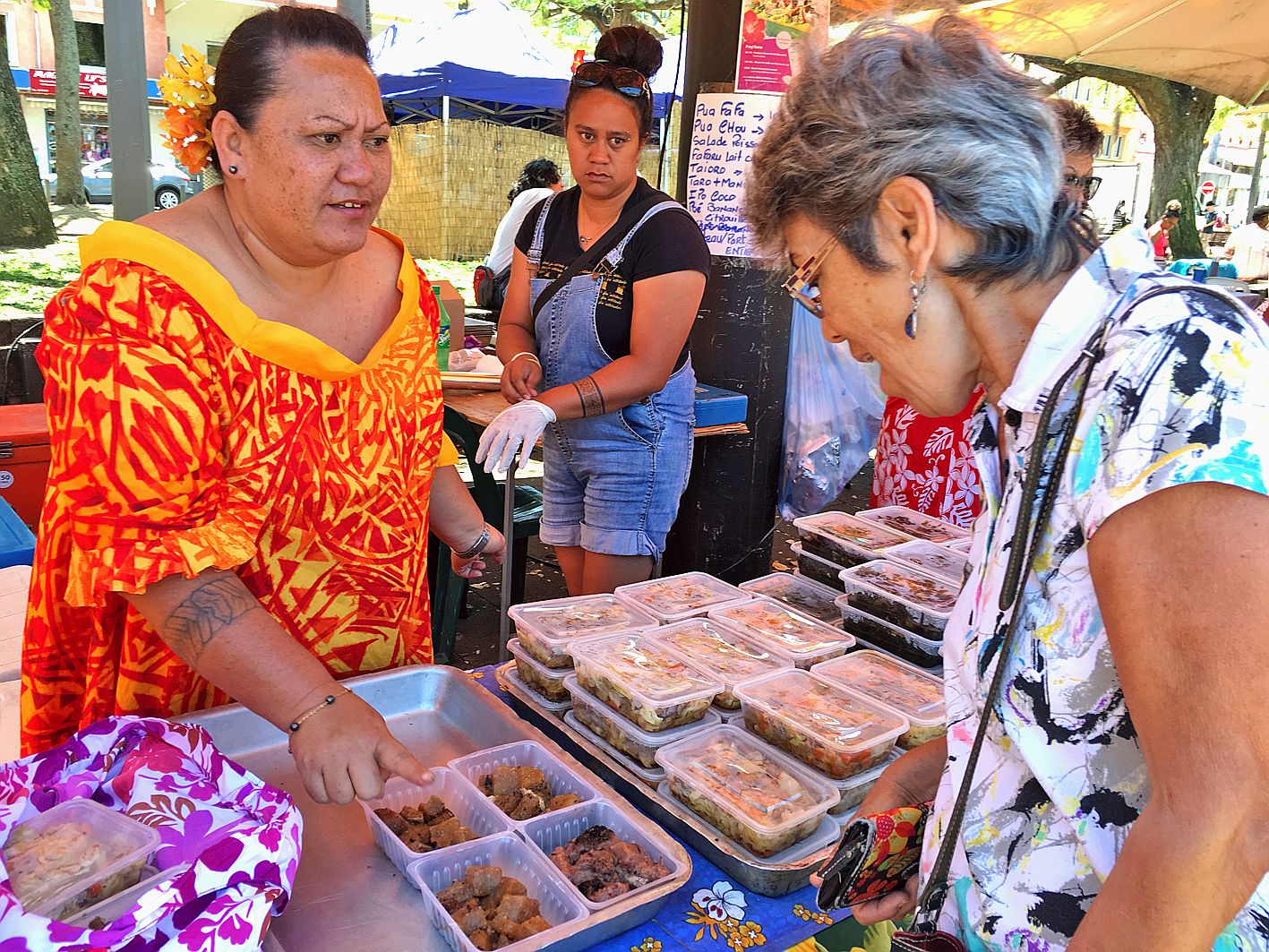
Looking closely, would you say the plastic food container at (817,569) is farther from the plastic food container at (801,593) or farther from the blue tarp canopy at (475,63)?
the blue tarp canopy at (475,63)

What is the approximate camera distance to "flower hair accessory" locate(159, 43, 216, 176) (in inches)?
62.7

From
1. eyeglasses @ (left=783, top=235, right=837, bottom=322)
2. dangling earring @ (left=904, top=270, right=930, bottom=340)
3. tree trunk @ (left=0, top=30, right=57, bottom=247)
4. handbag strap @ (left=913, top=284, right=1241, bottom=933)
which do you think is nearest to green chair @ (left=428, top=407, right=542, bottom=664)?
eyeglasses @ (left=783, top=235, right=837, bottom=322)

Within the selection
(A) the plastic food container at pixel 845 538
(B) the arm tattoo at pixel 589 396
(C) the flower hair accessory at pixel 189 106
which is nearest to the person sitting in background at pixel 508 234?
(B) the arm tattoo at pixel 589 396

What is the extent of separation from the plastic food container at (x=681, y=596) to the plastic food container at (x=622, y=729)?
0.35 meters

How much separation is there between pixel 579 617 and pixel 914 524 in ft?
3.69

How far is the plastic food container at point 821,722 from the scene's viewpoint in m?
1.56

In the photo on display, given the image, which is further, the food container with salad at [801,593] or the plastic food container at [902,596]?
the food container with salad at [801,593]

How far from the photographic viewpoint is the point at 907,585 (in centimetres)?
215

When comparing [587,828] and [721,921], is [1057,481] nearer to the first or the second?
[721,921]

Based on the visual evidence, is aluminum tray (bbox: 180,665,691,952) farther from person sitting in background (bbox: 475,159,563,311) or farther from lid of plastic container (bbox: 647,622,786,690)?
person sitting in background (bbox: 475,159,563,311)

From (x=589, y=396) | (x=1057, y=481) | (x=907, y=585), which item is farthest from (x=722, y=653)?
(x=589, y=396)

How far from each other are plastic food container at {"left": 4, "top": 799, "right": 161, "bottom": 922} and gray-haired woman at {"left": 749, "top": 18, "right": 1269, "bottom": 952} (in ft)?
3.04

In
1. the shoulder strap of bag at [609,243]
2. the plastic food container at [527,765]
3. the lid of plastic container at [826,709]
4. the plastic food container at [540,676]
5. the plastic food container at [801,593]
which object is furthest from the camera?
the shoulder strap of bag at [609,243]

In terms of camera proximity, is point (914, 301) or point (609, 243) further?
point (609, 243)
